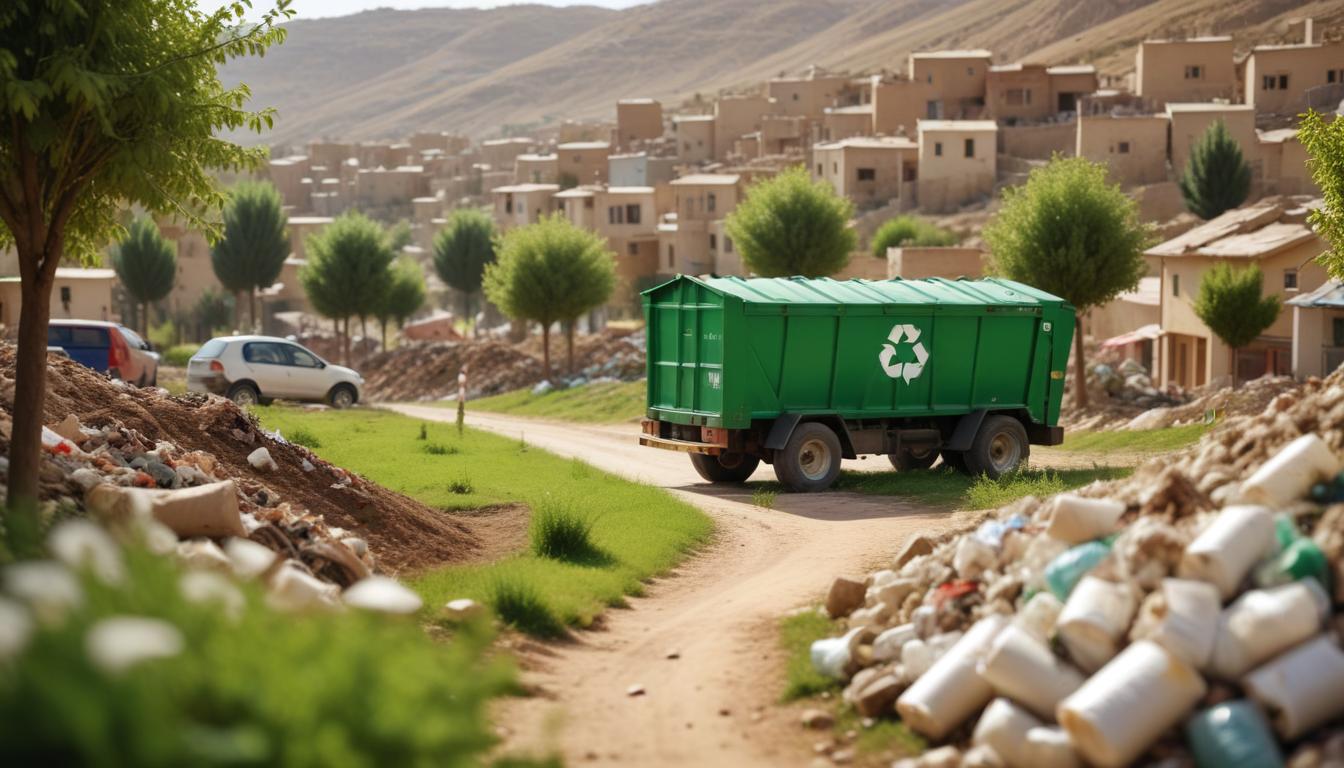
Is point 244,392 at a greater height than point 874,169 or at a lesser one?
lesser

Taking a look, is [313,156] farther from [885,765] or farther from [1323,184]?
[885,765]

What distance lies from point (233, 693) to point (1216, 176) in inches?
2604

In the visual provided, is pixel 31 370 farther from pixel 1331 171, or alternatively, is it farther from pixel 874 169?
pixel 874 169

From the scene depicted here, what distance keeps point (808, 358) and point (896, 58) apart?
Result: 15115 cm

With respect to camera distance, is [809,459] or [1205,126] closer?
[809,459]

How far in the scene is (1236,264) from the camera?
135 ft

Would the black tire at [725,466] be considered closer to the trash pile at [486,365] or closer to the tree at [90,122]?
the tree at [90,122]

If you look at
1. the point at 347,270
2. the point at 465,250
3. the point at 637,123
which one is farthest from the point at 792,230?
the point at 637,123

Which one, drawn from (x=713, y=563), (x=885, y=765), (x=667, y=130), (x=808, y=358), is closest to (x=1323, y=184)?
(x=808, y=358)

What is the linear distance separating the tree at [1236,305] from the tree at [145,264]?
162ft

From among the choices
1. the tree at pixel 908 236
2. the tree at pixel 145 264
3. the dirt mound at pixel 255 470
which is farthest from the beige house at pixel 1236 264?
the tree at pixel 145 264

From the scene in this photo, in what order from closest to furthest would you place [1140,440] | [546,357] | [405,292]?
[1140,440]
[546,357]
[405,292]

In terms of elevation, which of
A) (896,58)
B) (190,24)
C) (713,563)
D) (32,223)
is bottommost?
(713,563)

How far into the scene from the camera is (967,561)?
943 cm
